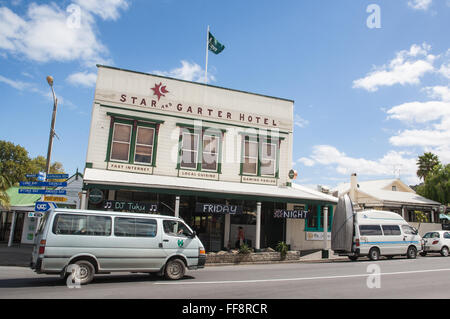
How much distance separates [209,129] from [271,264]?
7.82 m

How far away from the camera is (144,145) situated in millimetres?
18297

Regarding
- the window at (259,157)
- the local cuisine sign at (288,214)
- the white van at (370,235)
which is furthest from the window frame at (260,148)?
the white van at (370,235)

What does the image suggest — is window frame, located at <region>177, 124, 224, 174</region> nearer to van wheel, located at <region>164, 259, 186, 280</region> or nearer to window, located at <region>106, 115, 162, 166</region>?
window, located at <region>106, 115, 162, 166</region>

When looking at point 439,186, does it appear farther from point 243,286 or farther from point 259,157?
point 243,286

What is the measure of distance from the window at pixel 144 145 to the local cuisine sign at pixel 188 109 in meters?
1.34

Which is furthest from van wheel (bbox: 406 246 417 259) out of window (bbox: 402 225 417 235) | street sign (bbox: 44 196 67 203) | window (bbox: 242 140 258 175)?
street sign (bbox: 44 196 67 203)

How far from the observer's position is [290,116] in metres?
21.4

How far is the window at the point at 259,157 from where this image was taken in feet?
66.2

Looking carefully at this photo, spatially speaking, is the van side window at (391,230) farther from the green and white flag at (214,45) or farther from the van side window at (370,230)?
the green and white flag at (214,45)

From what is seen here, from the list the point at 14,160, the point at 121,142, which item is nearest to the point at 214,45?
the point at 121,142

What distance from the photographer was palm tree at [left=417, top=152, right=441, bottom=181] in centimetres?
4552

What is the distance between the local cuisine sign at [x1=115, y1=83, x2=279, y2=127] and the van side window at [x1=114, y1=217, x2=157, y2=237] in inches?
365

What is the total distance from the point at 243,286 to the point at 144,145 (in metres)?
10.8
